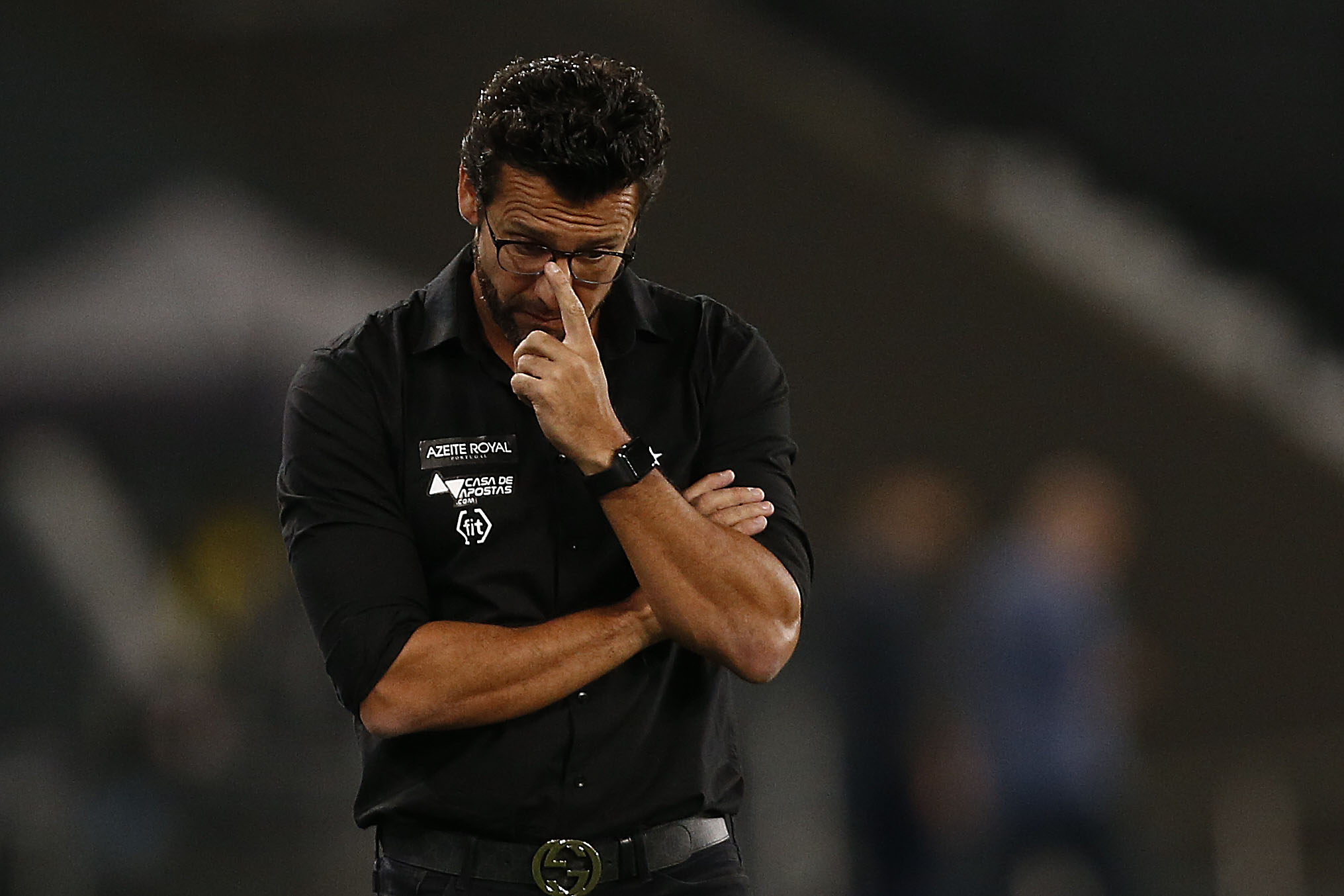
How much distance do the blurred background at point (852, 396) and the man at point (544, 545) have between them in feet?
9.44

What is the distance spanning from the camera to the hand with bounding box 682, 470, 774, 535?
180 centimetres

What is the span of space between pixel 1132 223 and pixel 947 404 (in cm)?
112

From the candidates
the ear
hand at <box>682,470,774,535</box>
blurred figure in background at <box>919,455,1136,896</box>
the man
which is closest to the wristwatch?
the man

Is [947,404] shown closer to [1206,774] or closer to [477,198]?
[1206,774]

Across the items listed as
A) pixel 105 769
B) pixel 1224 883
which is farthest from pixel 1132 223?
pixel 105 769

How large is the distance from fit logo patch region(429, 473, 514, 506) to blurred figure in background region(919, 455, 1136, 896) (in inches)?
118

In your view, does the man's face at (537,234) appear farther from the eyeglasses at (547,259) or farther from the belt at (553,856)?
the belt at (553,856)

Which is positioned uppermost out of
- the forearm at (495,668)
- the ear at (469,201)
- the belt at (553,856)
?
the ear at (469,201)

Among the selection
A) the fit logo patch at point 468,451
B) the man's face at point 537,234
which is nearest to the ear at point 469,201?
the man's face at point 537,234

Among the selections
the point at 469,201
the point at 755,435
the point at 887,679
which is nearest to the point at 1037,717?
the point at 887,679

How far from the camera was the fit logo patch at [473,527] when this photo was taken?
1808 millimetres

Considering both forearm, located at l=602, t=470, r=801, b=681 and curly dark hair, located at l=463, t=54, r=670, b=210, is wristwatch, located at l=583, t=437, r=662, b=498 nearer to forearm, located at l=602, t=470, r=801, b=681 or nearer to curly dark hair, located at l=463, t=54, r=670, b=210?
forearm, located at l=602, t=470, r=801, b=681

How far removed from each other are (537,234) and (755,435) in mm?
373

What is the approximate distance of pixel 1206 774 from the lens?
17.4 feet
